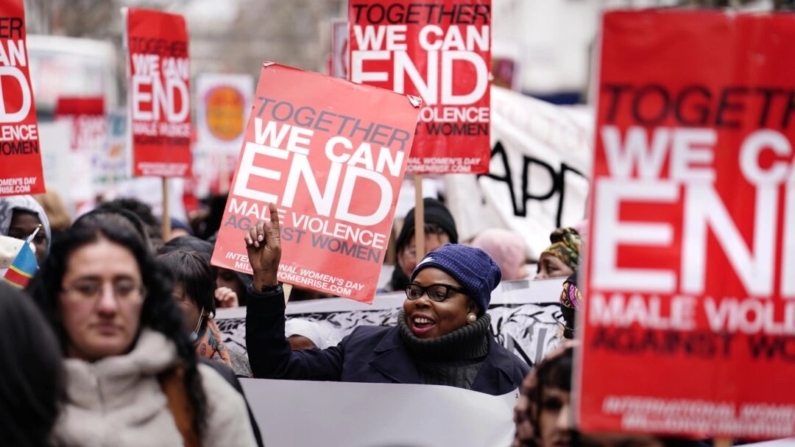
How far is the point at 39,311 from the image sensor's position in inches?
114

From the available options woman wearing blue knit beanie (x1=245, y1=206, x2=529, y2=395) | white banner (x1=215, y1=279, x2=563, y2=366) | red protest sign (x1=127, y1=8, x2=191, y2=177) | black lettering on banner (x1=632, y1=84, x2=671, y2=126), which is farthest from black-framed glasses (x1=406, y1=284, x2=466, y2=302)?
red protest sign (x1=127, y1=8, x2=191, y2=177)

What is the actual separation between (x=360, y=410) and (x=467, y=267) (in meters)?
0.67

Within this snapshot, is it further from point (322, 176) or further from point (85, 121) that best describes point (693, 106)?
point (85, 121)

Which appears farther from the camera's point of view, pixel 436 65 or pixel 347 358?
pixel 436 65

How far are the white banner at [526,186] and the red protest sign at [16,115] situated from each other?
392cm

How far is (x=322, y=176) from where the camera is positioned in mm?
5086

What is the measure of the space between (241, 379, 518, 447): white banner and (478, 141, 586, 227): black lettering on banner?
4.48 meters

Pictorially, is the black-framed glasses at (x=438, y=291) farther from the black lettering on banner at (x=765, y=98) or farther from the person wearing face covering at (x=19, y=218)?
the person wearing face covering at (x=19, y=218)

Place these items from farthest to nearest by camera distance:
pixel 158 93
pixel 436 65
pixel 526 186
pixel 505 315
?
pixel 526 186 < pixel 158 93 < pixel 436 65 < pixel 505 315

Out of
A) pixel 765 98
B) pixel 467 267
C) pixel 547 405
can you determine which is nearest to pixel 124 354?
pixel 547 405

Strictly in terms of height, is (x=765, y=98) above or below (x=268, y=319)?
above

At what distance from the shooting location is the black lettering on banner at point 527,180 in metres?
8.94


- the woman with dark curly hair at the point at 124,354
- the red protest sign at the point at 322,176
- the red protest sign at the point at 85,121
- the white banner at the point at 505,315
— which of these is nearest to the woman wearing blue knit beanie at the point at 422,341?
the red protest sign at the point at 322,176

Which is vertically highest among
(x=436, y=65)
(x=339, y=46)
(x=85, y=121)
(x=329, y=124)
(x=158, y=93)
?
(x=339, y=46)
